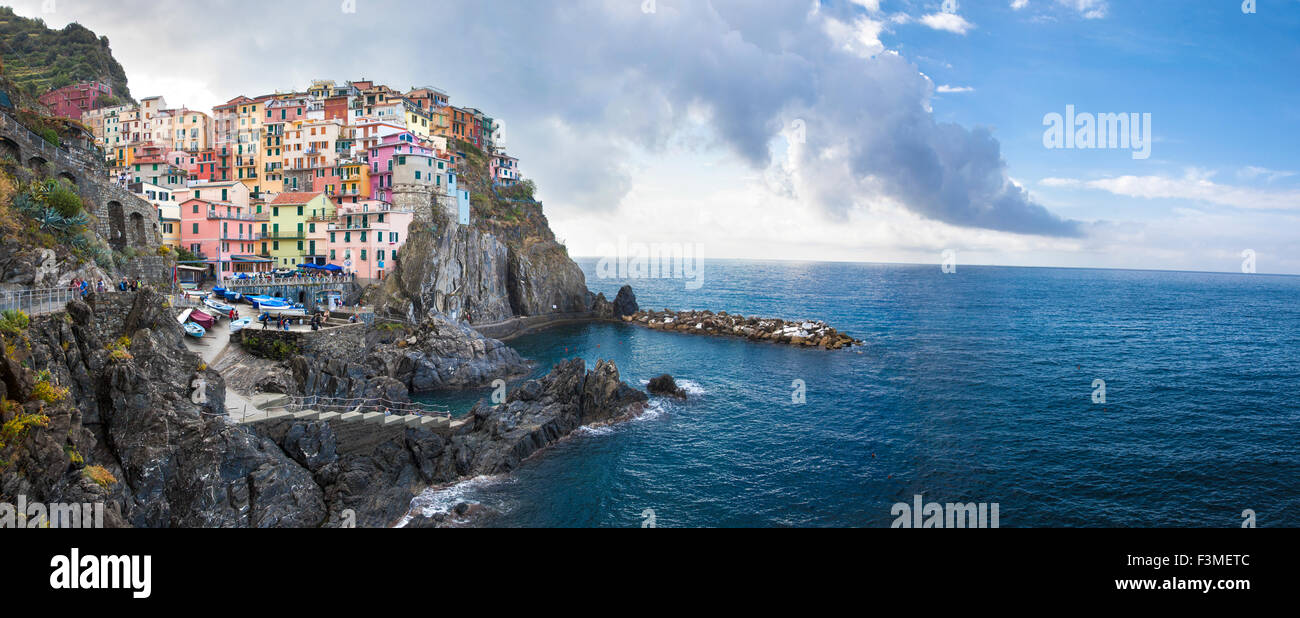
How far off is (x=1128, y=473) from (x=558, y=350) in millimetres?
55464

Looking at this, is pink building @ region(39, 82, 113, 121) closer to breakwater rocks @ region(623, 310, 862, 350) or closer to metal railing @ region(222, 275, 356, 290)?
metal railing @ region(222, 275, 356, 290)

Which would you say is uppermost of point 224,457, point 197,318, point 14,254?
point 14,254

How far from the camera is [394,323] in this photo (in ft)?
214

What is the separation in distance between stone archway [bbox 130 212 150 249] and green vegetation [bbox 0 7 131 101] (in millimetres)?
100904

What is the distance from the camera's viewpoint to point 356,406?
41250 mm

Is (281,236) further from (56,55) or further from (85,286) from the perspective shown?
(56,55)

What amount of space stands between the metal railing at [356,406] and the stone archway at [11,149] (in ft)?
80.1

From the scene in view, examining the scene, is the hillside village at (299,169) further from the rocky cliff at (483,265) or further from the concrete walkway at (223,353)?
the concrete walkway at (223,353)

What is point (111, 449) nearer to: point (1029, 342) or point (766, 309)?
point (1029, 342)

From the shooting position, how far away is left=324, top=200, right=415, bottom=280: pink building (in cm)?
7900

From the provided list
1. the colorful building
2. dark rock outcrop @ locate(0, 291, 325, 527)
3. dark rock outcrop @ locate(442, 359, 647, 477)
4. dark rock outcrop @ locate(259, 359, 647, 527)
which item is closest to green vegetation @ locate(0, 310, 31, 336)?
dark rock outcrop @ locate(0, 291, 325, 527)

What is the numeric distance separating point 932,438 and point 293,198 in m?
76.7

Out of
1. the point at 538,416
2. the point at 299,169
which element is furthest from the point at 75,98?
the point at 538,416

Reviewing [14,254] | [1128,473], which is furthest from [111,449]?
[1128,473]
